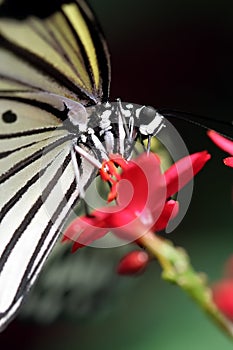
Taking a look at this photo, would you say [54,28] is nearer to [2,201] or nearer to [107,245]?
[2,201]

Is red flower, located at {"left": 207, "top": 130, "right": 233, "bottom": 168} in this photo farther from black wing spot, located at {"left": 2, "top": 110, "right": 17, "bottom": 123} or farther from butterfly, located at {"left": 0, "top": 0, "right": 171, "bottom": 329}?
black wing spot, located at {"left": 2, "top": 110, "right": 17, "bottom": 123}

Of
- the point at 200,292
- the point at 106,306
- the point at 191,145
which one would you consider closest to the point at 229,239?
the point at 191,145

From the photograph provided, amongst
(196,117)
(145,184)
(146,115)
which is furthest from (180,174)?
(196,117)

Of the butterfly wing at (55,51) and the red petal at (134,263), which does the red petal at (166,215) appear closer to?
the red petal at (134,263)

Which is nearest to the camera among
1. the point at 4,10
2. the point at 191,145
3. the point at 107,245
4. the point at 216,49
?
the point at 4,10

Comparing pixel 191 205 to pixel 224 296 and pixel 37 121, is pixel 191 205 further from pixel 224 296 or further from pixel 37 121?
pixel 224 296
